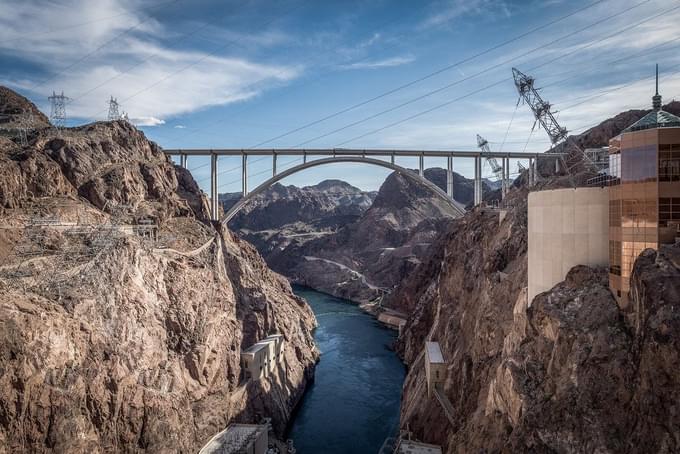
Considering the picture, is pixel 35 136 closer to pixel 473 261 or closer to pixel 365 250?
pixel 473 261

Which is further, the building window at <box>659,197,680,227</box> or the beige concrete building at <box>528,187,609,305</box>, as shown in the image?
the beige concrete building at <box>528,187,609,305</box>

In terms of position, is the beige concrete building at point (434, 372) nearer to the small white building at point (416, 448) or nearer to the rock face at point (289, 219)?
the small white building at point (416, 448)

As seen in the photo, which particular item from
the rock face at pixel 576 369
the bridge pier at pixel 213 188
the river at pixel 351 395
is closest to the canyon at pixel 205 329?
the rock face at pixel 576 369

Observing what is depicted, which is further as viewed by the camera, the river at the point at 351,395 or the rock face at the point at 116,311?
the river at the point at 351,395

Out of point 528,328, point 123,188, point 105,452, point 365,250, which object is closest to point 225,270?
point 123,188

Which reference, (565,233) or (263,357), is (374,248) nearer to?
(263,357)

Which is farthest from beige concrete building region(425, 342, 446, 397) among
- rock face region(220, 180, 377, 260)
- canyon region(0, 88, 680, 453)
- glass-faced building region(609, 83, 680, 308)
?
rock face region(220, 180, 377, 260)

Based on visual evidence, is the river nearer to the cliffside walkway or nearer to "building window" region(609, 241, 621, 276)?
the cliffside walkway
